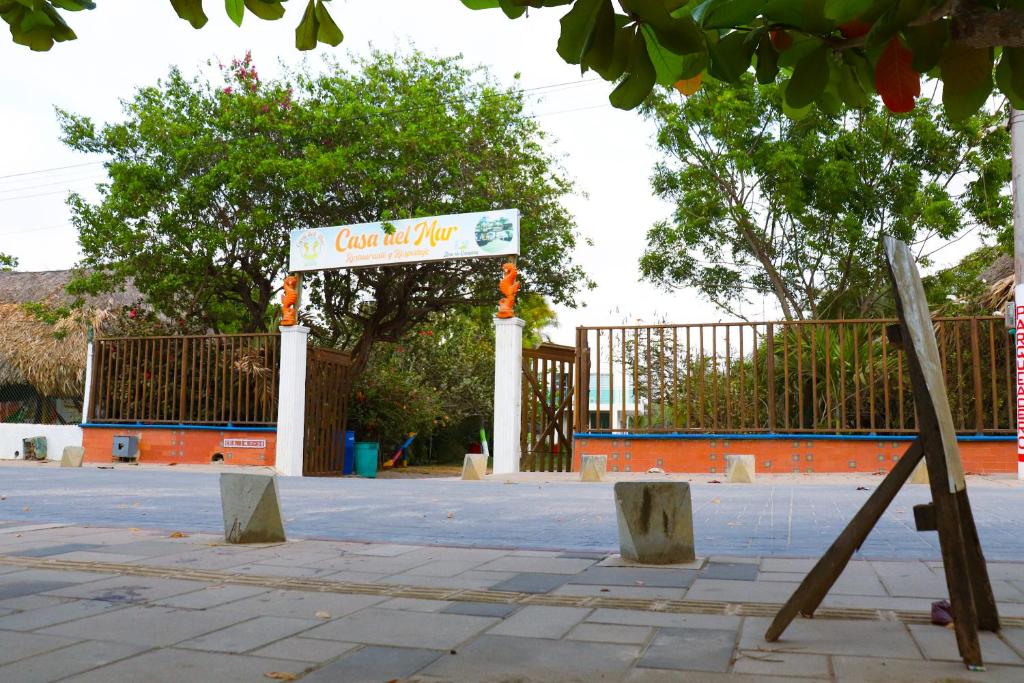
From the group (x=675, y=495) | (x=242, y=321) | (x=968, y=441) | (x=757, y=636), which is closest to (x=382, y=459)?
(x=242, y=321)

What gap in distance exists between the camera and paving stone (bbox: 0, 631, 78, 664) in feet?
8.98

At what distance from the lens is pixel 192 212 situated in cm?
1708

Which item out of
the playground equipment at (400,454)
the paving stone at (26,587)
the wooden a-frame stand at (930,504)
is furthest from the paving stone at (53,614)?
the playground equipment at (400,454)

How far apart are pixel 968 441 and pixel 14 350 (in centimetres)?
2276

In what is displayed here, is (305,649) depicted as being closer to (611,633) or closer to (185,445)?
(611,633)

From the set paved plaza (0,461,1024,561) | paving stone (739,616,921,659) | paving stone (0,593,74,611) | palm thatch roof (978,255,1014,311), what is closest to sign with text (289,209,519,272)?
paved plaza (0,461,1024,561)

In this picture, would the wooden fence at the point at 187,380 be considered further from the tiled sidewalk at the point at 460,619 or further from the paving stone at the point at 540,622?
the paving stone at the point at 540,622

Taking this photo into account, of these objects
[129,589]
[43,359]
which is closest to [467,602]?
[129,589]

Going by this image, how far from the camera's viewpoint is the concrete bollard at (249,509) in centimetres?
538

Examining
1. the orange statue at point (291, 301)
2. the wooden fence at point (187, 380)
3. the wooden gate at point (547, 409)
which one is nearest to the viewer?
the wooden gate at point (547, 409)

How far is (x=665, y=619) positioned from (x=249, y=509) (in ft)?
10.3

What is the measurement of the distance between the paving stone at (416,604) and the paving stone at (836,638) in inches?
48.8

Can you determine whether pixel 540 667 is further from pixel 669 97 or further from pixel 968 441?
pixel 669 97

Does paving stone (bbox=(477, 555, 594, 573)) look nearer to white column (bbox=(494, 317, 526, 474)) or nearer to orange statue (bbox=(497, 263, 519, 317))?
white column (bbox=(494, 317, 526, 474))
